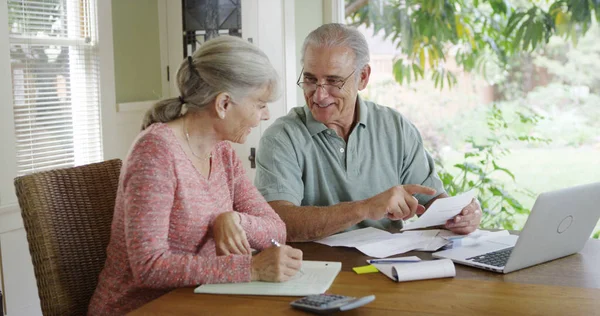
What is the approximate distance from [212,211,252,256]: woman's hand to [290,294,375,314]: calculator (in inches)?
12.3

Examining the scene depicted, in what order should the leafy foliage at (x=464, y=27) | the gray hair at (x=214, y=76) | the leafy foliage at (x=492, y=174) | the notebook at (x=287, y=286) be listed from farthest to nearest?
the leafy foliage at (x=492, y=174) → the leafy foliage at (x=464, y=27) → the gray hair at (x=214, y=76) → the notebook at (x=287, y=286)

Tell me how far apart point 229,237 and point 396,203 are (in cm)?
53

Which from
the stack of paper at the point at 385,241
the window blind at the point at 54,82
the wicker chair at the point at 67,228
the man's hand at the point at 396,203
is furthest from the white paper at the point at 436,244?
the window blind at the point at 54,82

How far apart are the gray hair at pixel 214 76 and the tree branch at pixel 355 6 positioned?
196 cm

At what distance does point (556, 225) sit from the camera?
5.90 feet

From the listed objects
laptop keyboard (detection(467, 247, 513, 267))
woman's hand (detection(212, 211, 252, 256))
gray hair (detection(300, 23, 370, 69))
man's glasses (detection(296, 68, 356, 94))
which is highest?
gray hair (detection(300, 23, 370, 69))

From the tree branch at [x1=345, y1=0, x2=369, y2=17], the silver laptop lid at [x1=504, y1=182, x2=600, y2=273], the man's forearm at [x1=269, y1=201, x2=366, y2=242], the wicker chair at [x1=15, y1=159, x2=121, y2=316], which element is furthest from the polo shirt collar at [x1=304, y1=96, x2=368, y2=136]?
the tree branch at [x1=345, y1=0, x2=369, y2=17]

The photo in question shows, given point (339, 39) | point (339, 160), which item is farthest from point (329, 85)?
point (339, 160)

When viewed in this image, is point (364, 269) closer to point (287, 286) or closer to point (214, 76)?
point (287, 286)

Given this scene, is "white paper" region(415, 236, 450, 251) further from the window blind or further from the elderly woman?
the window blind

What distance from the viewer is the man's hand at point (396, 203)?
6.76 feet

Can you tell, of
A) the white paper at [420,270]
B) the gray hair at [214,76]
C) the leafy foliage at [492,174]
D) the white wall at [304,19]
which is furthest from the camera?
the white wall at [304,19]

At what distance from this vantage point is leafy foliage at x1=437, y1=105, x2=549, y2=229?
3504mm

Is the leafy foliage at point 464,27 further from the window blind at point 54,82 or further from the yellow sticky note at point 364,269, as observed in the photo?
the yellow sticky note at point 364,269
